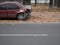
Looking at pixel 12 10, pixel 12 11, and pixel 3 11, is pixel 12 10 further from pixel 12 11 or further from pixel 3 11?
→ pixel 3 11

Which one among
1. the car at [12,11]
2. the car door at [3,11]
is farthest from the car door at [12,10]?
the car door at [3,11]

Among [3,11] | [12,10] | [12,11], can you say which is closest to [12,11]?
[12,11]

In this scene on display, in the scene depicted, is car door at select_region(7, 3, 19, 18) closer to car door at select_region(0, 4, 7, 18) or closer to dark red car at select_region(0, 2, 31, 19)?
dark red car at select_region(0, 2, 31, 19)

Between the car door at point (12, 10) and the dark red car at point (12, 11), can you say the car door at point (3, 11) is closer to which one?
the dark red car at point (12, 11)

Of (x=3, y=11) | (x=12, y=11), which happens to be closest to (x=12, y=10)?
(x=12, y=11)

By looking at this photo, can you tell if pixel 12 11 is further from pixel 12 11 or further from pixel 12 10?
pixel 12 10

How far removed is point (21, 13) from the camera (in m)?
19.1

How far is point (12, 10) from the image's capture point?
1903cm

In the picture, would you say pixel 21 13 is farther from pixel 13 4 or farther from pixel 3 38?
pixel 3 38

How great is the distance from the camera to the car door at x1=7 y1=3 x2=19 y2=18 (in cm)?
1897

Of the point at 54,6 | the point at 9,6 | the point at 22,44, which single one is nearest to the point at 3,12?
the point at 9,6

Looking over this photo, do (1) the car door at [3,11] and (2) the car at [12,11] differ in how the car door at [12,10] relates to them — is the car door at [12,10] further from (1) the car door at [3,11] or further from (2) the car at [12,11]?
(1) the car door at [3,11]

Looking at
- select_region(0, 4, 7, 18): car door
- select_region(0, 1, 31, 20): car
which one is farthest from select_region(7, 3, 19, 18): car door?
select_region(0, 4, 7, 18): car door

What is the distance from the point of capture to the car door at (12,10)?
19.0 m
